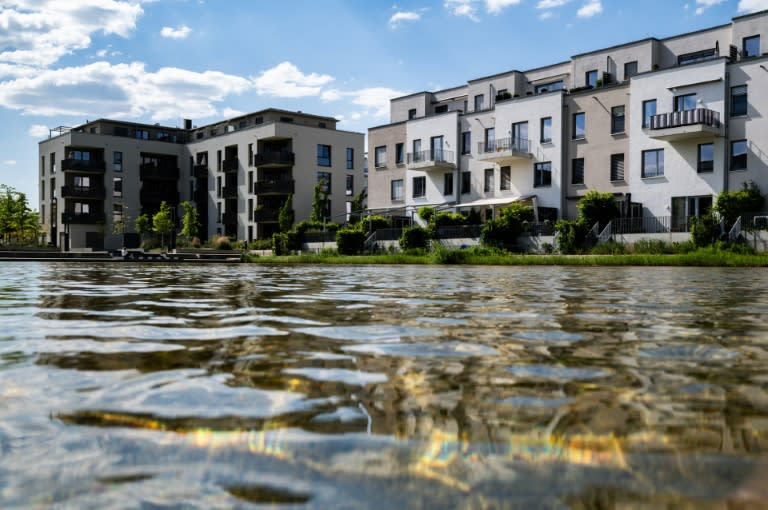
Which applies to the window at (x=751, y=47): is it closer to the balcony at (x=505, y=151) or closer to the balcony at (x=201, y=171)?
the balcony at (x=505, y=151)

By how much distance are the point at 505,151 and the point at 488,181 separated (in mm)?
3650

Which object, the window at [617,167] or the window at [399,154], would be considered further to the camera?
the window at [399,154]

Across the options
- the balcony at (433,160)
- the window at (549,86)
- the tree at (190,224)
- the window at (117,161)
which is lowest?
the tree at (190,224)

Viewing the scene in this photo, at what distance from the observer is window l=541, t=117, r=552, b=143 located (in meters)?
38.8

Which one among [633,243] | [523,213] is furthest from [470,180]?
[633,243]

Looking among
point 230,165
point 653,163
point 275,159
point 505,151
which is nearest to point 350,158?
point 275,159

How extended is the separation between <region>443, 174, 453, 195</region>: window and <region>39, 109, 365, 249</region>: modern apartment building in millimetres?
15766

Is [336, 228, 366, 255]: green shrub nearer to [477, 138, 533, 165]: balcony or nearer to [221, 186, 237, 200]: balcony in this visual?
[477, 138, 533, 165]: balcony

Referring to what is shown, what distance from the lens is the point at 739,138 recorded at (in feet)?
103

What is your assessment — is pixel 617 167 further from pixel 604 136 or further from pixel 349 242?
pixel 349 242

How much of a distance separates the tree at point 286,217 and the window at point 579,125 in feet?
79.4

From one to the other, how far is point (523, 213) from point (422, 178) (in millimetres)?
12666

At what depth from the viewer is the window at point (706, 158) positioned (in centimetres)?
3206

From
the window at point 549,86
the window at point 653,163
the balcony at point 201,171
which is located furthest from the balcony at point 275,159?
the window at point 653,163
